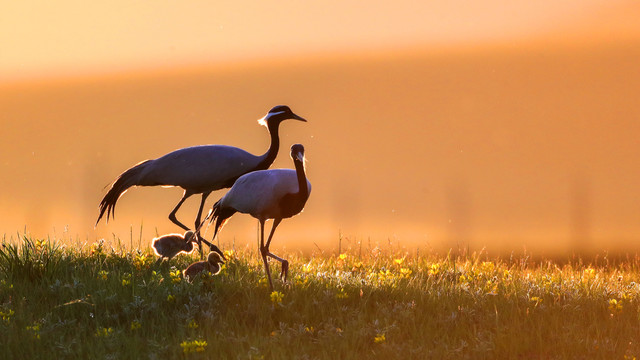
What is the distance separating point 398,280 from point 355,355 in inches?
102

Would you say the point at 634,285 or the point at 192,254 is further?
the point at 192,254

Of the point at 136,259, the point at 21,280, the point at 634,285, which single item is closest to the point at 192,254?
the point at 136,259

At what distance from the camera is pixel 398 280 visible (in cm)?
903

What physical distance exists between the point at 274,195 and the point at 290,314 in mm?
1949

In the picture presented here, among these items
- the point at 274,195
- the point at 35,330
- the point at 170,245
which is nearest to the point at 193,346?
the point at 35,330

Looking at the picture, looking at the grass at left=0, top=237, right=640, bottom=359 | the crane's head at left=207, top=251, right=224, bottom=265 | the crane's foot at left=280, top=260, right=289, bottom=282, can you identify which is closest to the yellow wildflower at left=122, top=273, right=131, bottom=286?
the grass at left=0, top=237, right=640, bottom=359

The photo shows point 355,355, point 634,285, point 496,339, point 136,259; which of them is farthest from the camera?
point 634,285

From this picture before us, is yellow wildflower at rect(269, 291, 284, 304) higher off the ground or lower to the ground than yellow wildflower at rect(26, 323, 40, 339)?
higher

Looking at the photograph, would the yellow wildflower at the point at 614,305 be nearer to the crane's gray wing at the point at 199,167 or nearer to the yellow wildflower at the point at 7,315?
the crane's gray wing at the point at 199,167

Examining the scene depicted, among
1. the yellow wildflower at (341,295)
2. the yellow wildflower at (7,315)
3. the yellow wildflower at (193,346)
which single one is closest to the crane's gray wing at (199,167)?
the yellow wildflower at (341,295)

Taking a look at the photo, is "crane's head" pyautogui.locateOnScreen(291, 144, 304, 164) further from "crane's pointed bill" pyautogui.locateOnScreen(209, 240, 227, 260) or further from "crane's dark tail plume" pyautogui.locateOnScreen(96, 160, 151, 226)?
"crane's dark tail plume" pyautogui.locateOnScreen(96, 160, 151, 226)

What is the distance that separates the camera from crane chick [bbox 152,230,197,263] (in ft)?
31.9

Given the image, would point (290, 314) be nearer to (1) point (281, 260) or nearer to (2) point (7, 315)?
(1) point (281, 260)

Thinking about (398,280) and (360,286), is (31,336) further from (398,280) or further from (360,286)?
(398,280)
